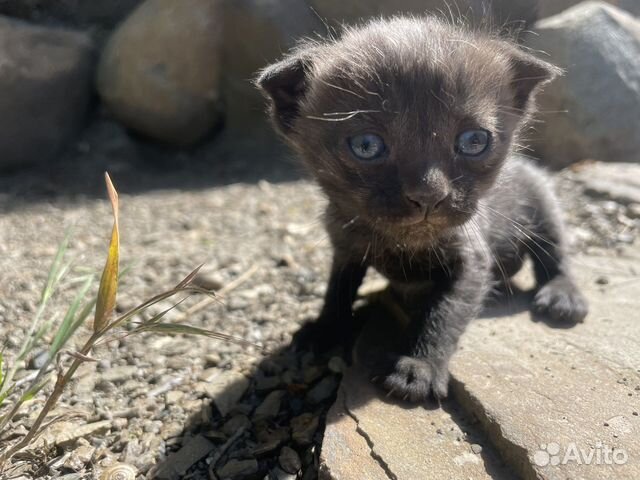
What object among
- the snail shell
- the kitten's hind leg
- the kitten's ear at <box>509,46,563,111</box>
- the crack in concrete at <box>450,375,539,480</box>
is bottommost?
the snail shell

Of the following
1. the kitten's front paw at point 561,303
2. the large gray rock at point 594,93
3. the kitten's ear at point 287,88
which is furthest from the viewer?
the large gray rock at point 594,93

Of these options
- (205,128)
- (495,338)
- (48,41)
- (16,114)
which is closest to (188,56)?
(205,128)

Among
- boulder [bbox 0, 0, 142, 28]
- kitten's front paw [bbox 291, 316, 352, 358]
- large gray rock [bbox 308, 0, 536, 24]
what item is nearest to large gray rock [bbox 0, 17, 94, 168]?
boulder [bbox 0, 0, 142, 28]

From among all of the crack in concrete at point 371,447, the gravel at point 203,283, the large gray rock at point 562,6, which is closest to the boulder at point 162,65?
the gravel at point 203,283

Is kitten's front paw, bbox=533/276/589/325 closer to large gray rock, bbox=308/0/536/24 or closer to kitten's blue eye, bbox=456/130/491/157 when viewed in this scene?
kitten's blue eye, bbox=456/130/491/157

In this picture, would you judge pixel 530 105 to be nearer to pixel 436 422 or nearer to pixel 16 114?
pixel 436 422

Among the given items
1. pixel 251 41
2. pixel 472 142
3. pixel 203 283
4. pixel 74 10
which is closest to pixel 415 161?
pixel 472 142

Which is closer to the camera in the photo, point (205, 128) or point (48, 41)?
point (48, 41)

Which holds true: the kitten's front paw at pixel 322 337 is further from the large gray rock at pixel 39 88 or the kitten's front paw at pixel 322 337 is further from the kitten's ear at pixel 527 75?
the large gray rock at pixel 39 88
